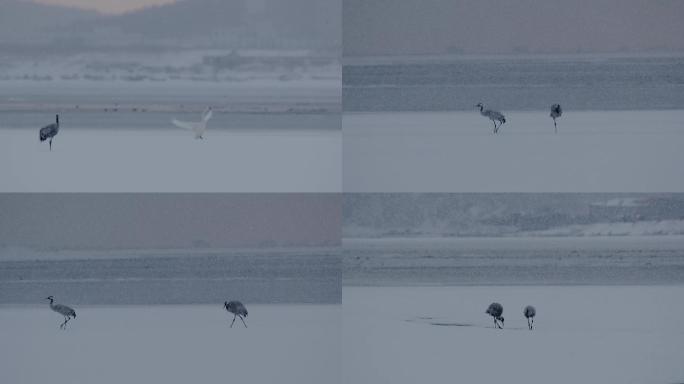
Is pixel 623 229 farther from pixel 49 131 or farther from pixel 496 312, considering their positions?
pixel 49 131

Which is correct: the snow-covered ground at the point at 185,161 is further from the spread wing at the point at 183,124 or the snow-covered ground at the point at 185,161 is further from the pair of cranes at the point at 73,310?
the pair of cranes at the point at 73,310

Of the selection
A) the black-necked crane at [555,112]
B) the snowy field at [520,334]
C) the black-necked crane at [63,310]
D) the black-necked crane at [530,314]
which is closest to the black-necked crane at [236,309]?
the snowy field at [520,334]

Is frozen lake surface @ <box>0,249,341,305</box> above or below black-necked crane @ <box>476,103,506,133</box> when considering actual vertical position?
Result: below

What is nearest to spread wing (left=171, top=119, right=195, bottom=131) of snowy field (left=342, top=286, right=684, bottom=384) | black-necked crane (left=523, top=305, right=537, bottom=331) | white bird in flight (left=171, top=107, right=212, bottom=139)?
white bird in flight (left=171, top=107, right=212, bottom=139)

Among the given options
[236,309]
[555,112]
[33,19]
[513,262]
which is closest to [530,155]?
[555,112]

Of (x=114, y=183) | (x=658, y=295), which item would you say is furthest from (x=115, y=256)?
(x=658, y=295)

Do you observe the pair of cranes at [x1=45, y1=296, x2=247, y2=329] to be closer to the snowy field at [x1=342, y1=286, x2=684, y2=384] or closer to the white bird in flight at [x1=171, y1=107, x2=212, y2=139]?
the snowy field at [x1=342, y1=286, x2=684, y2=384]
